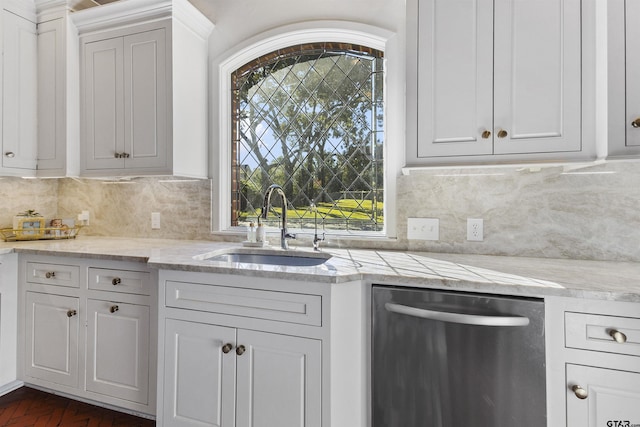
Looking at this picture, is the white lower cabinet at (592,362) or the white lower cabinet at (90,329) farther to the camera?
the white lower cabinet at (90,329)

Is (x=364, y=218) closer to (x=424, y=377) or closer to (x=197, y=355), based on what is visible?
(x=424, y=377)

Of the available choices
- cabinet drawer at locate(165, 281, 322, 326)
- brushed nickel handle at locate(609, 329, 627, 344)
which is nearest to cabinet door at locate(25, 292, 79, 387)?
cabinet drawer at locate(165, 281, 322, 326)

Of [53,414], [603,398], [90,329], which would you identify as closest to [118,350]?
[90,329]

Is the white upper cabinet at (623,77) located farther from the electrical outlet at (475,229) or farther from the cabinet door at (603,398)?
the cabinet door at (603,398)

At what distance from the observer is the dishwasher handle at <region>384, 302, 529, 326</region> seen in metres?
1.19

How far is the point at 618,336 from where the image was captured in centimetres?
110

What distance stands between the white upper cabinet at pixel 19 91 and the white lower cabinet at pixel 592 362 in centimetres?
306

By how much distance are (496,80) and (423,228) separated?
2.69ft

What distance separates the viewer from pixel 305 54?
2273 mm

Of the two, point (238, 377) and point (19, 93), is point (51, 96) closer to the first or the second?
point (19, 93)

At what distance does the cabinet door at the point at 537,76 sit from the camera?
1396 mm


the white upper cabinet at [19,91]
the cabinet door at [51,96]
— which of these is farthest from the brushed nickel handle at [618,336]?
the white upper cabinet at [19,91]

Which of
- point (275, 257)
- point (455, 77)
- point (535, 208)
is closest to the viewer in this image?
point (455, 77)

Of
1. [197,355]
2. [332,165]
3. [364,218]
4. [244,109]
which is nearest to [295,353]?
[197,355]
